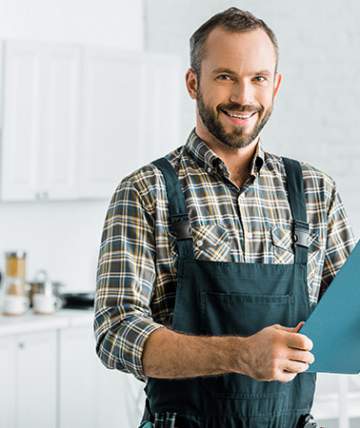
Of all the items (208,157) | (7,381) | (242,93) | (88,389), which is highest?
(242,93)

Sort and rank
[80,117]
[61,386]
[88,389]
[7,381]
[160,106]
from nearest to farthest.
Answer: [7,381]
[61,386]
[88,389]
[80,117]
[160,106]

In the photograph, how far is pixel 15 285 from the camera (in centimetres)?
438

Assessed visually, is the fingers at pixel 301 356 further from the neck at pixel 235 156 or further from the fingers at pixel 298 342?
the neck at pixel 235 156

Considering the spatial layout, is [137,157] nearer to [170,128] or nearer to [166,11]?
[170,128]

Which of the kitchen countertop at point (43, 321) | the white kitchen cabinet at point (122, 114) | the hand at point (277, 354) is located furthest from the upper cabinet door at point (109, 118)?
the hand at point (277, 354)

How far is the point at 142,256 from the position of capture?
172 centimetres

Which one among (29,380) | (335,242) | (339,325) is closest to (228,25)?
(335,242)

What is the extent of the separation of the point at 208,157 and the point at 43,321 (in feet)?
8.32

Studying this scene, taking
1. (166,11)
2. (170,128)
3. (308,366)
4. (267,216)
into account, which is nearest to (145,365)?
(308,366)

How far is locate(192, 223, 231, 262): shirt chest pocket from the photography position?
1.75 metres

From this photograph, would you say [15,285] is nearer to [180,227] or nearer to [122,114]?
[122,114]

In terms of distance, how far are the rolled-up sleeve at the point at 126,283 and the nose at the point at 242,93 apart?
0.26 metres

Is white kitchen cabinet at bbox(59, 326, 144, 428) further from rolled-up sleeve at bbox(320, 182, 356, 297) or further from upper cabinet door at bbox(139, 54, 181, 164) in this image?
rolled-up sleeve at bbox(320, 182, 356, 297)

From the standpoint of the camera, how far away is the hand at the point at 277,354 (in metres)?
1.44
